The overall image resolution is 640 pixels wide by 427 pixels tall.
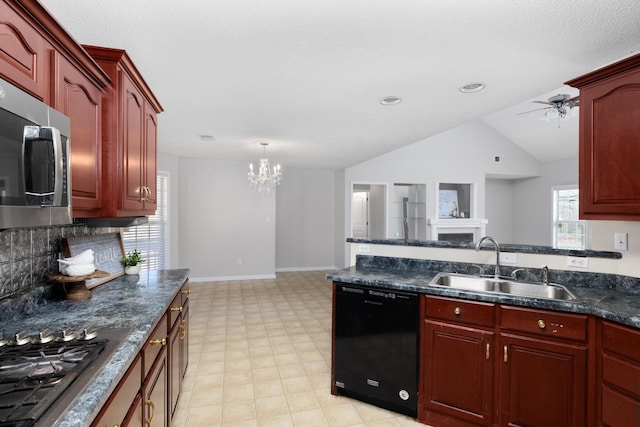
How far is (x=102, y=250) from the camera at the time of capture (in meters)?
2.33

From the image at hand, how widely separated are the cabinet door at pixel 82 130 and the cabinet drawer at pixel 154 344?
668mm

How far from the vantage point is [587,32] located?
5.60 ft

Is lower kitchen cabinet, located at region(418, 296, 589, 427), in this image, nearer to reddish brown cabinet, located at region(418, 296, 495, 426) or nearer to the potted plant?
reddish brown cabinet, located at region(418, 296, 495, 426)

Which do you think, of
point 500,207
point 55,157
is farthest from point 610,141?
point 500,207

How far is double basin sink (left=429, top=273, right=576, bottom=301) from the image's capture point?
2049mm

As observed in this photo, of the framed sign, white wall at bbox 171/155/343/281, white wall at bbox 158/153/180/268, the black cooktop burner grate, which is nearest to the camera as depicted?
the black cooktop burner grate

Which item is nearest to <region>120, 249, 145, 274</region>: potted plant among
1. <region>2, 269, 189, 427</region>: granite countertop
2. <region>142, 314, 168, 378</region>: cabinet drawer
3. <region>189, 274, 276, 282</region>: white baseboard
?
<region>2, 269, 189, 427</region>: granite countertop

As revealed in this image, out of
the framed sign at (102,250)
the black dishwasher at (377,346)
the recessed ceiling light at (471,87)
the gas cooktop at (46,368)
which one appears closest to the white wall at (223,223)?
the framed sign at (102,250)

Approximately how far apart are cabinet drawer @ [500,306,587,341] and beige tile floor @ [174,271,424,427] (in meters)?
0.97

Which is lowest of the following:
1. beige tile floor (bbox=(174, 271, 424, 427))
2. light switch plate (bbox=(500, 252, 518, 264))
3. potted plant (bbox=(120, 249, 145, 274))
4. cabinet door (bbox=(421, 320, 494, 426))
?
beige tile floor (bbox=(174, 271, 424, 427))

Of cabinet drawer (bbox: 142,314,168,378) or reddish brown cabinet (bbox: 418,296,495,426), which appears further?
reddish brown cabinet (bbox: 418,296,495,426)

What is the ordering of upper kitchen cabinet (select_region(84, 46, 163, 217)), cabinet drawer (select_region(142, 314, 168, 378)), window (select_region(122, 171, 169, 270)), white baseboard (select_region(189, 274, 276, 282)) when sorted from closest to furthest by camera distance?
cabinet drawer (select_region(142, 314, 168, 378)) < upper kitchen cabinet (select_region(84, 46, 163, 217)) < window (select_region(122, 171, 169, 270)) < white baseboard (select_region(189, 274, 276, 282))

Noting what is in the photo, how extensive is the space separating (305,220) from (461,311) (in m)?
5.66

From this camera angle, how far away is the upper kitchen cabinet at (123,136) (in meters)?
1.64
